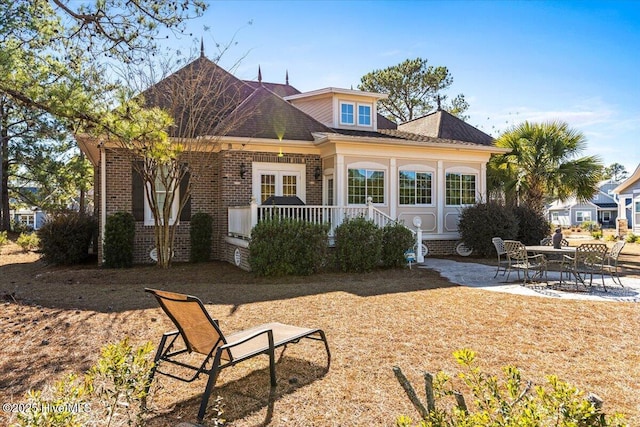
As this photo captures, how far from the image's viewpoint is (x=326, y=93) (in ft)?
51.3

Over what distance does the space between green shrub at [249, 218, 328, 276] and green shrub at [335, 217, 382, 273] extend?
0.64 m

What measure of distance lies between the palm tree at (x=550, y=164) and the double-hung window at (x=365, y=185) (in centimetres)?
553

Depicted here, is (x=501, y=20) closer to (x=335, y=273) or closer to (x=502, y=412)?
(x=335, y=273)

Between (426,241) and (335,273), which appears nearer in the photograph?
(335,273)

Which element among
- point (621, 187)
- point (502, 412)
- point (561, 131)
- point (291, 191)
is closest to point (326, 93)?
point (291, 191)

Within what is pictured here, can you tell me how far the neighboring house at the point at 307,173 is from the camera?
12578 mm

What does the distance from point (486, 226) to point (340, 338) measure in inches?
388

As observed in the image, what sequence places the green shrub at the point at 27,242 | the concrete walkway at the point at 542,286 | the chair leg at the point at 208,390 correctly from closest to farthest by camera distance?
1. the chair leg at the point at 208,390
2. the concrete walkway at the point at 542,286
3. the green shrub at the point at 27,242

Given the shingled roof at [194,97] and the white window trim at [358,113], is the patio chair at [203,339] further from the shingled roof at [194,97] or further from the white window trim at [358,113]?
the white window trim at [358,113]

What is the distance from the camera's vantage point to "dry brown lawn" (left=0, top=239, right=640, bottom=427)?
359 cm

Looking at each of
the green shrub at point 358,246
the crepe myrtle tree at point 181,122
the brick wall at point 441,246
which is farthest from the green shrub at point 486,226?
the crepe myrtle tree at point 181,122

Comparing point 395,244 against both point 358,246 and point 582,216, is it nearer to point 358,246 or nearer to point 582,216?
point 358,246

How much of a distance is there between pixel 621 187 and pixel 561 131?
17183 mm

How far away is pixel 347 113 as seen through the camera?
16.0 meters
